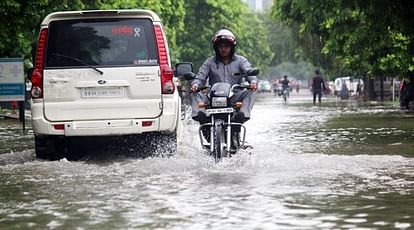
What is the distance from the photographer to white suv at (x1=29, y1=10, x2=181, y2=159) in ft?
35.0

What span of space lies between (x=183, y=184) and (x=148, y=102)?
101 inches

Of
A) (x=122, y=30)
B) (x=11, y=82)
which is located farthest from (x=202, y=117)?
(x=11, y=82)

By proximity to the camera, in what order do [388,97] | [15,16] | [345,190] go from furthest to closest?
[388,97]
[15,16]
[345,190]

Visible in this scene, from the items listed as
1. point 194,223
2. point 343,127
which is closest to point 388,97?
point 343,127

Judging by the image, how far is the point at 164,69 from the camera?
1077 cm

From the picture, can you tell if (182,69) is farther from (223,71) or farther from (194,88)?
(194,88)

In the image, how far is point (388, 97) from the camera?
155 feet

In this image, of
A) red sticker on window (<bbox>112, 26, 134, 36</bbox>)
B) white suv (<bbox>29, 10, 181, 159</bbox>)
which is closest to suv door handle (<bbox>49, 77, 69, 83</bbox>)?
white suv (<bbox>29, 10, 181, 159</bbox>)

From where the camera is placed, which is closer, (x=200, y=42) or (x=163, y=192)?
(x=163, y=192)

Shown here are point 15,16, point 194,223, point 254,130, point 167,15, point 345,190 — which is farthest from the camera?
point 167,15

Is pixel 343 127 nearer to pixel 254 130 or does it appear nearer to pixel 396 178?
pixel 254 130

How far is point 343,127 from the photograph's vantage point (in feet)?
62.3

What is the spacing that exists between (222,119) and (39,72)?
2.60 m

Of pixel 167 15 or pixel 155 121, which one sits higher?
pixel 167 15
